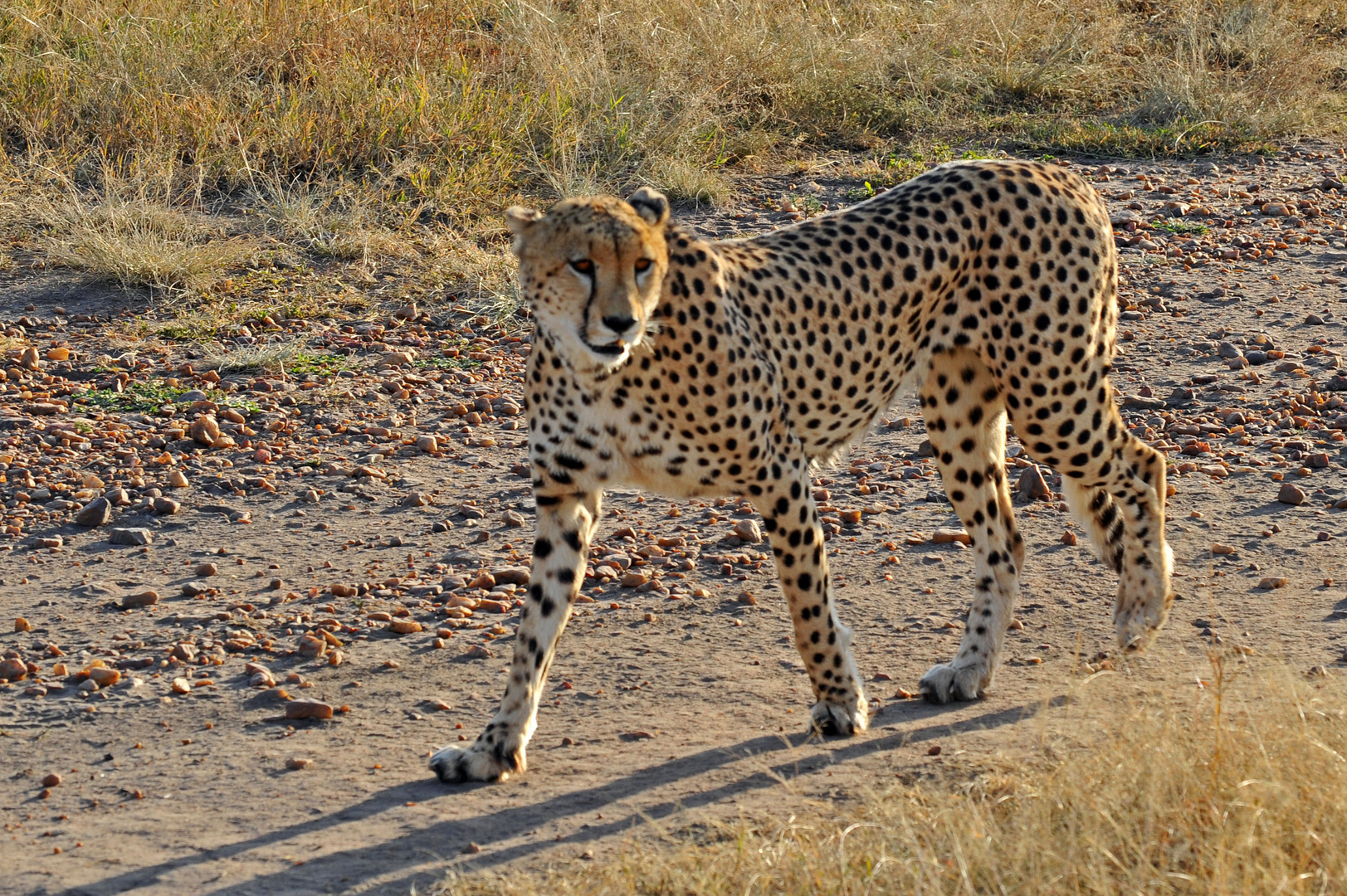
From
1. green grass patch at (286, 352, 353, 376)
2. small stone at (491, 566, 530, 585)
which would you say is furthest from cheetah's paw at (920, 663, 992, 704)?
green grass patch at (286, 352, 353, 376)

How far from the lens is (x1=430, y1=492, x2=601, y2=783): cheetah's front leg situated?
375 cm

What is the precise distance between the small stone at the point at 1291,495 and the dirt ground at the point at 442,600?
12 millimetres

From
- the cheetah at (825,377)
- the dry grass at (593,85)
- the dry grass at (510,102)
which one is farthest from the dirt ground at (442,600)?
the dry grass at (593,85)

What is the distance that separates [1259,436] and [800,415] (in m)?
2.57

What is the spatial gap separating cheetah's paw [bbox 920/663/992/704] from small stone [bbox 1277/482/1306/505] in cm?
172

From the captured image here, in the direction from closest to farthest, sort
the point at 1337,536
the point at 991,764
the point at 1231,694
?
the point at 991,764
the point at 1231,694
the point at 1337,536

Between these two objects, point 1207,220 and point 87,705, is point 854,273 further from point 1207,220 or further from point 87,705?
point 1207,220

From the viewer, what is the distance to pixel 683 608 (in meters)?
4.77

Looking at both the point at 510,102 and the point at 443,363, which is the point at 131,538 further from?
the point at 510,102

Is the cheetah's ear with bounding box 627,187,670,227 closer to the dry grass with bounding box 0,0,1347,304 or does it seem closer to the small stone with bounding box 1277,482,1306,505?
the small stone with bounding box 1277,482,1306,505

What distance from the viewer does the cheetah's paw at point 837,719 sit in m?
3.92

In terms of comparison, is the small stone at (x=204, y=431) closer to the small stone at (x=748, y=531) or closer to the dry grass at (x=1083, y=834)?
the small stone at (x=748, y=531)

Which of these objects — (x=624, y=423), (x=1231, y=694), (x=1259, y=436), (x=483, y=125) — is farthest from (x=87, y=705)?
(x=483, y=125)

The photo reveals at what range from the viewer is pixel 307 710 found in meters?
4.07
